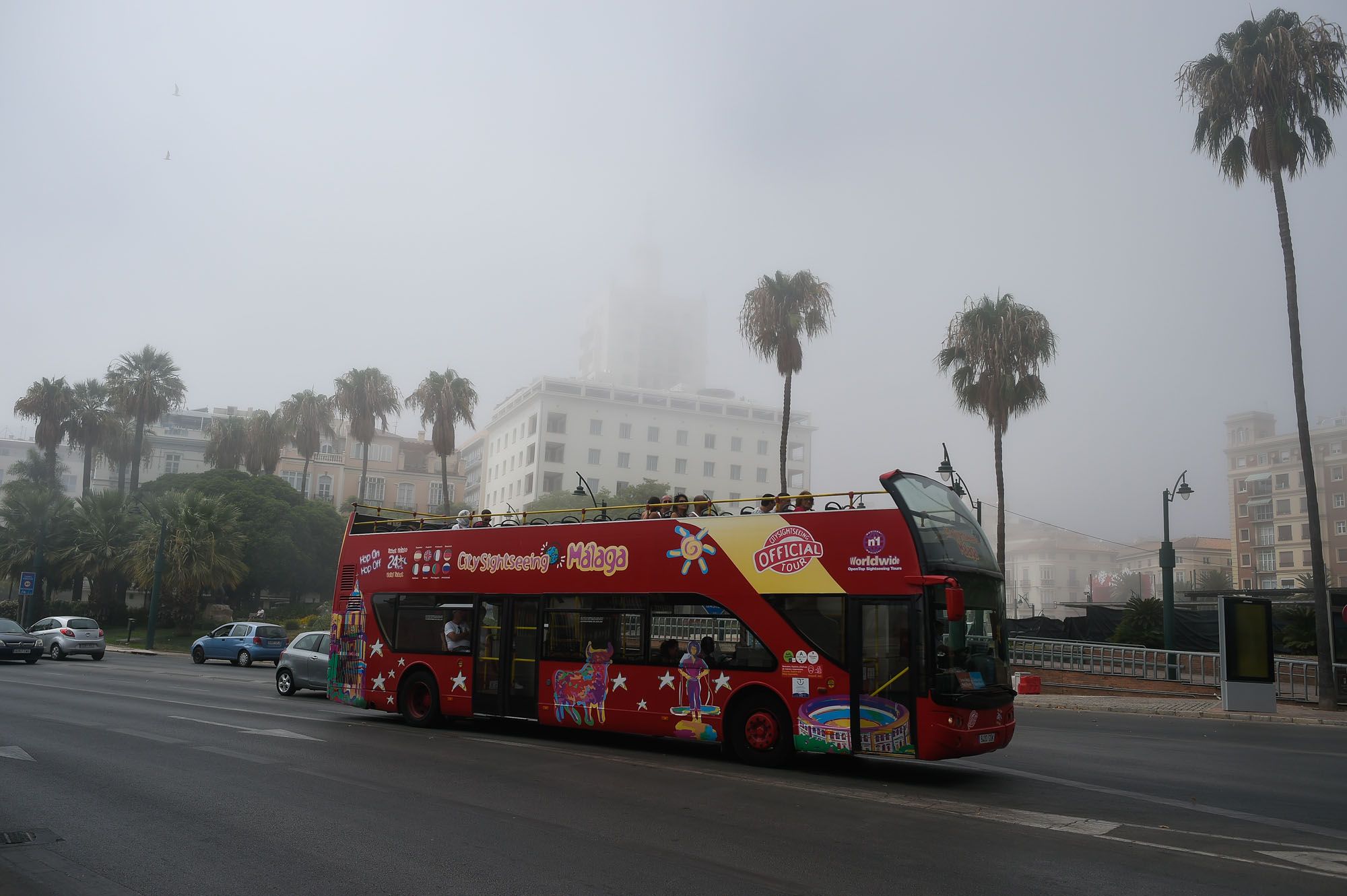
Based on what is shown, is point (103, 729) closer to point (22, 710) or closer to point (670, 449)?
point (22, 710)

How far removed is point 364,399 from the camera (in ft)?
197

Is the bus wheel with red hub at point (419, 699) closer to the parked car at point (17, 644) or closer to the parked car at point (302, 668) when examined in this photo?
the parked car at point (302, 668)

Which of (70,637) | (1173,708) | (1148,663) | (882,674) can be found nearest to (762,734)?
(882,674)

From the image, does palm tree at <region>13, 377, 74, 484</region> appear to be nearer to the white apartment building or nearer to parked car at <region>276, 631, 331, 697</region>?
the white apartment building

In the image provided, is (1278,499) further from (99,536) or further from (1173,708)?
(99,536)

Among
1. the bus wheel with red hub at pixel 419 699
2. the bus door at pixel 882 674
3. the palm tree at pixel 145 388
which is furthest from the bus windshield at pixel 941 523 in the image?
the palm tree at pixel 145 388

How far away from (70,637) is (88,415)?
121ft

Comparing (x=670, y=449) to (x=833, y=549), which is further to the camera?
(x=670, y=449)

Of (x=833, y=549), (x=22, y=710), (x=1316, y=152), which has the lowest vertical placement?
(x=22, y=710)

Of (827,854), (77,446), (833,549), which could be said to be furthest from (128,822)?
(77,446)

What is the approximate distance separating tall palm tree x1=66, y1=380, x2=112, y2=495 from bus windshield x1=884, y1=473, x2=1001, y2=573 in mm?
65748

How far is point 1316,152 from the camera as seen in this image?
965 inches

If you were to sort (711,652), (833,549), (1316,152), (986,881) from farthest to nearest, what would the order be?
(1316,152)
(711,652)
(833,549)
(986,881)

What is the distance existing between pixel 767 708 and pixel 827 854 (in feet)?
14.6
